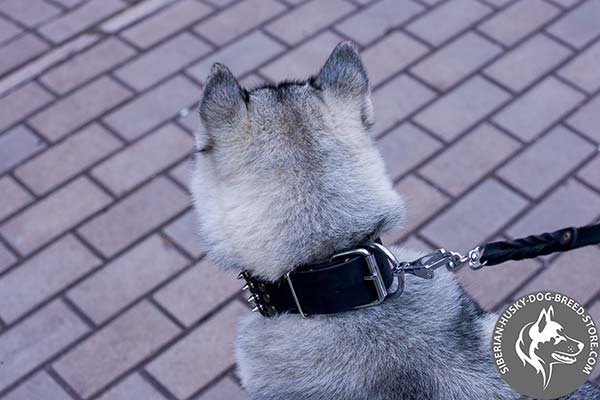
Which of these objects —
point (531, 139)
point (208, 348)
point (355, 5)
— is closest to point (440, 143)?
point (531, 139)

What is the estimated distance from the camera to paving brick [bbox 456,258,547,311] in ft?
10.5

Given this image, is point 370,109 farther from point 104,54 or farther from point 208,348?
point 104,54

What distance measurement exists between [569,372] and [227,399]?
5.07ft

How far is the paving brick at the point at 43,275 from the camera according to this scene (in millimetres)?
3258

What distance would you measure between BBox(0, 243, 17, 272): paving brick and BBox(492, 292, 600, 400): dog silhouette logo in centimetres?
238

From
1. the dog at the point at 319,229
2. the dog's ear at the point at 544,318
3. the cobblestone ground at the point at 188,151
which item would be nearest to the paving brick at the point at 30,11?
the cobblestone ground at the point at 188,151

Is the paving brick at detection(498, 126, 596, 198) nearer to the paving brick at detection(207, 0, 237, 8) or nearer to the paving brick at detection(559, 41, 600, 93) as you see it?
the paving brick at detection(559, 41, 600, 93)

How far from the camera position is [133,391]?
3.00m

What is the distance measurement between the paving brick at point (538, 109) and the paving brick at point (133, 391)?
7.06ft

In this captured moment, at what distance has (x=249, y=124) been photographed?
190 centimetres

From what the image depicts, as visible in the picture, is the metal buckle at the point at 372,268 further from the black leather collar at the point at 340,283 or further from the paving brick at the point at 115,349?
the paving brick at the point at 115,349

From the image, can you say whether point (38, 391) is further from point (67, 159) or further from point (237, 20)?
point (237, 20)

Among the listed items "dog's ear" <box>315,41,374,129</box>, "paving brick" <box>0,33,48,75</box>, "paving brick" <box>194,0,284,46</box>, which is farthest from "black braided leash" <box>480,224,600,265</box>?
"paving brick" <box>0,33,48,75</box>

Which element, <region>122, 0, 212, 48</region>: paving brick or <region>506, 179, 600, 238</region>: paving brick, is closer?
<region>506, 179, 600, 238</region>: paving brick
